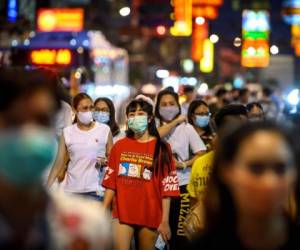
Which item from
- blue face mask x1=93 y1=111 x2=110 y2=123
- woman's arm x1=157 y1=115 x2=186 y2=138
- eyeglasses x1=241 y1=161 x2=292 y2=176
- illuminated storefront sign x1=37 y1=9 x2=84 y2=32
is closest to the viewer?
eyeglasses x1=241 y1=161 x2=292 y2=176

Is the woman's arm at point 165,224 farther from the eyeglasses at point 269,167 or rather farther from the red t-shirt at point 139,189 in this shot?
the eyeglasses at point 269,167

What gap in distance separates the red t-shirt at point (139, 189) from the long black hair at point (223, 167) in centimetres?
580

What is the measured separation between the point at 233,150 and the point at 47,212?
84 cm

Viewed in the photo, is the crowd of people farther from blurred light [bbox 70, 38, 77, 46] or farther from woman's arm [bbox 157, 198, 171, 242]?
blurred light [bbox 70, 38, 77, 46]

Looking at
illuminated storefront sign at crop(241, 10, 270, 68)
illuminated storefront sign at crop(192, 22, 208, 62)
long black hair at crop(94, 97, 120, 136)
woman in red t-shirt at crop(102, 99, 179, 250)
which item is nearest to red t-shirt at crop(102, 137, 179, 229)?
woman in red t-shirt at crop(102, 99, 179, 250)

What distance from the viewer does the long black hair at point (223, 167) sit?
3846mm

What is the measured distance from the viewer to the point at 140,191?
9.75 meters

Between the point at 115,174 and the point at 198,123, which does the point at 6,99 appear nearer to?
the point at 115,174

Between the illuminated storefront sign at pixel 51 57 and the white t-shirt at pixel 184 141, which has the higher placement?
the illuminated storefront sign at pixel 51 57

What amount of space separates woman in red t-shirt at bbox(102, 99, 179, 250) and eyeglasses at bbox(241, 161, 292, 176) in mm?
5975

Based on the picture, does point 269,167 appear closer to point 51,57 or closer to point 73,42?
point 51,57

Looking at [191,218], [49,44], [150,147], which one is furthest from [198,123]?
[49,44]

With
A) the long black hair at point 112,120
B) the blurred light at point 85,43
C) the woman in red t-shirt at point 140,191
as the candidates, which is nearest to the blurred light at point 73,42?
the blurred light at point 85,43

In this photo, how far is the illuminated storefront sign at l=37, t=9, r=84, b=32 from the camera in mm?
39000
